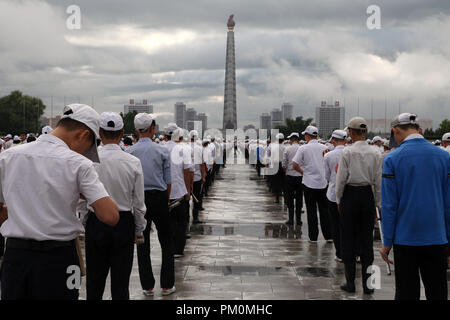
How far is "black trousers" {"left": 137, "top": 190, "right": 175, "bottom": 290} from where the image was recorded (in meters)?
6.85

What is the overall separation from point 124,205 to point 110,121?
2.63ft

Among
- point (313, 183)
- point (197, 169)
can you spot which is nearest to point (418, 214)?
point (313, 183)

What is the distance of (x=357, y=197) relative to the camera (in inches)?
290

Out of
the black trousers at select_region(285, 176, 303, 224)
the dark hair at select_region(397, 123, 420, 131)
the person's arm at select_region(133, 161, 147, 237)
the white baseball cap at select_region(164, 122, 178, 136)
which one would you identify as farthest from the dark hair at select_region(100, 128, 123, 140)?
the black trousers at select_region(285, 176, 303, 224)

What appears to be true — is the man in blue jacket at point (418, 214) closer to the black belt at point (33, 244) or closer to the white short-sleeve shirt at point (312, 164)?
the black belt at point (33, 244)

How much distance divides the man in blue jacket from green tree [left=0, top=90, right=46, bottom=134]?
386 ft

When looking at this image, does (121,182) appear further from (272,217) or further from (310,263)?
(272,217)

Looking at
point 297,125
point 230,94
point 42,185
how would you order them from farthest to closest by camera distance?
point 230,94 < point 297,125 < point 42,185

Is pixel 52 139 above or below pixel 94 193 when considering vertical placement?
above

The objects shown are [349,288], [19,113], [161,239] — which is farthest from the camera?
[19,113]

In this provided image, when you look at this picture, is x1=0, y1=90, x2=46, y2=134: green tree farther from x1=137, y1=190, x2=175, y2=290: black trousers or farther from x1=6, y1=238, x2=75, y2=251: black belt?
x1=6, y1=238, x2=75, y2=251: black belt

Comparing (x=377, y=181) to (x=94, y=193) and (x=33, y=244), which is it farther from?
(x=33, y=244)

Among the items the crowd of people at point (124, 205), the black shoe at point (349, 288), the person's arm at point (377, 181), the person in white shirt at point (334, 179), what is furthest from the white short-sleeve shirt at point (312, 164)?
the black shoe at point (349, 288)
